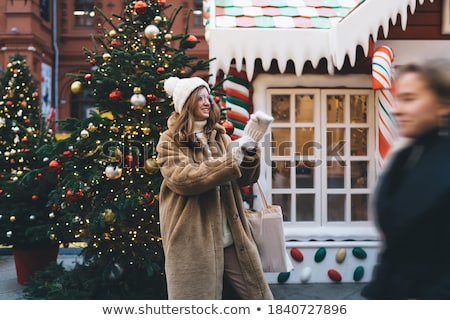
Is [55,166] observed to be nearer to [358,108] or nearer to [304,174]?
[304,174]

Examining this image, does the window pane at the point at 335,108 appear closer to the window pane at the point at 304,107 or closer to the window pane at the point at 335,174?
the window pane at the point at 304,107

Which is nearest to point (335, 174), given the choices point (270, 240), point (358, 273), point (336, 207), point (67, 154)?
point (336, 207)

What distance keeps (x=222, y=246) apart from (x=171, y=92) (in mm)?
950

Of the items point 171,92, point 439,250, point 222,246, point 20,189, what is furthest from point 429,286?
point 20,189

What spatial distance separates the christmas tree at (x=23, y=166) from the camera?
566cm

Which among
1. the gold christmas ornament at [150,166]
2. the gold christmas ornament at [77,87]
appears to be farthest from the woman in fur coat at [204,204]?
the gold christmas ornament at [77,87]

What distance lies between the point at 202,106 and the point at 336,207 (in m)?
3.33

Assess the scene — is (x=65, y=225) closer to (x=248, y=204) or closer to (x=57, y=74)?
(x=248, y=204)

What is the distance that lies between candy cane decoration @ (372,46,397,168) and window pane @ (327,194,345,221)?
0.68 metres

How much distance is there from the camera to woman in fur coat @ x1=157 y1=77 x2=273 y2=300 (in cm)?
276

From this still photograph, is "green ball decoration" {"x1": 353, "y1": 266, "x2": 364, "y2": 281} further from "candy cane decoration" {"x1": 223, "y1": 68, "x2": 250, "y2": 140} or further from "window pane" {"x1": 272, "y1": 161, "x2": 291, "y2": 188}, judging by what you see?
"candy cane decoration" {"x1": 223, "y1": 68, "x2": 250, "y2": 140}

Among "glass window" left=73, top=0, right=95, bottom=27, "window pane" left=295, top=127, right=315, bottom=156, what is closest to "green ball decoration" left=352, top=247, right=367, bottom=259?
"window pane" left=295, top=127, right=315, bottom=156

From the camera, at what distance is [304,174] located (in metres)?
5.89

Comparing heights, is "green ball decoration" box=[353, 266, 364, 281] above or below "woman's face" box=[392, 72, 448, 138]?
below
